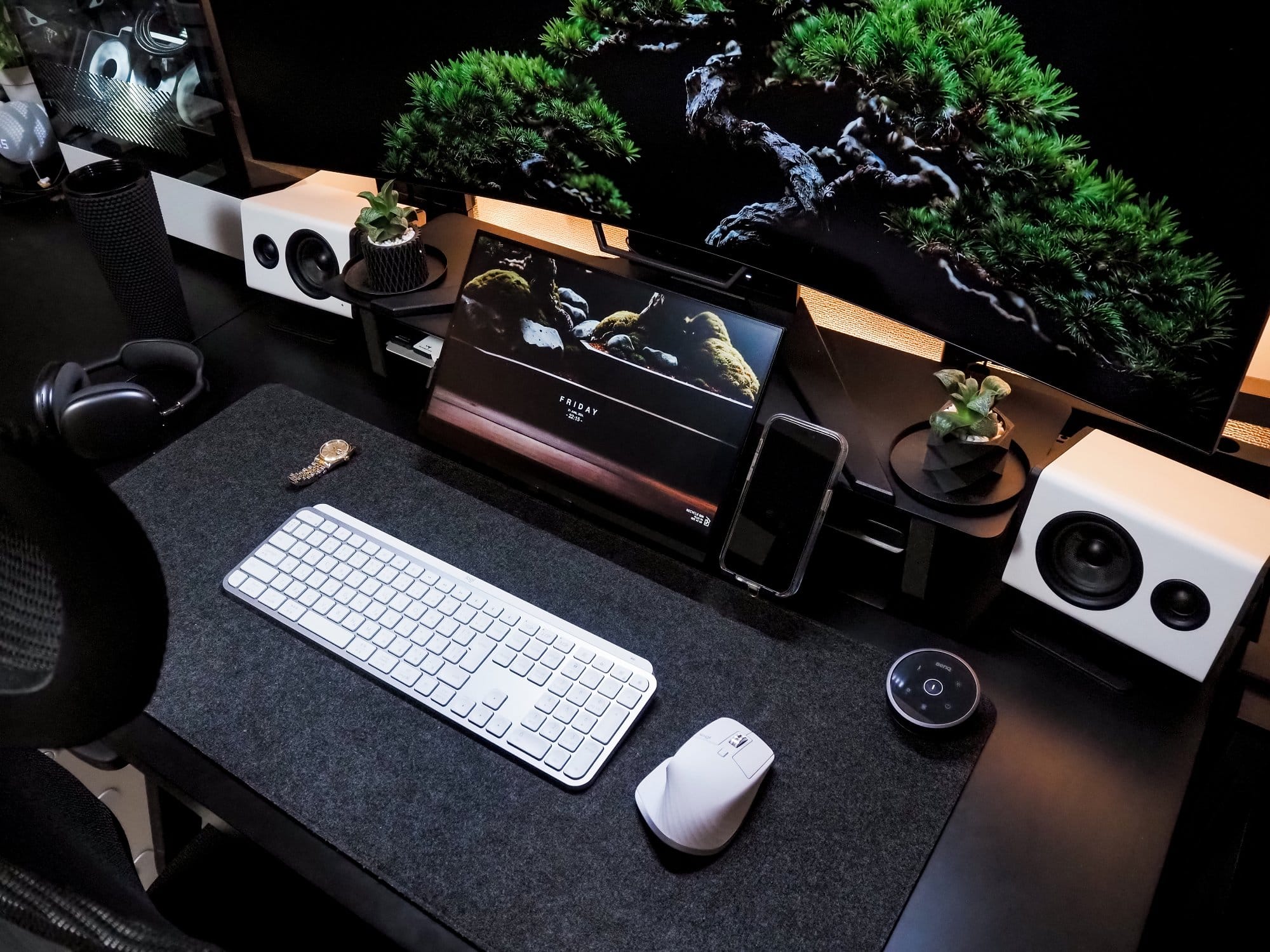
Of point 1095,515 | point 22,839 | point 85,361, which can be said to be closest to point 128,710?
point 22,839

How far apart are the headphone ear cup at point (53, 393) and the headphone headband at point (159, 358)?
115 mm

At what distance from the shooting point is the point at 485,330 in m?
0.91

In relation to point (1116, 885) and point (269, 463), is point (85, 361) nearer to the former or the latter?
point (269, 463)

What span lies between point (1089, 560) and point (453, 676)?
0.50m

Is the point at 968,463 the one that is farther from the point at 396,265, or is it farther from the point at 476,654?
the point at 396,265

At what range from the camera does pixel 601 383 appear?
86 centimetres

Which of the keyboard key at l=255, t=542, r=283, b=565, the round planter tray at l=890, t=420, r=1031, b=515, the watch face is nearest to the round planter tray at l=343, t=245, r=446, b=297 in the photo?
the watch face

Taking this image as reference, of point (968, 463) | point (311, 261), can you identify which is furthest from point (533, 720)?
point (311, 261)

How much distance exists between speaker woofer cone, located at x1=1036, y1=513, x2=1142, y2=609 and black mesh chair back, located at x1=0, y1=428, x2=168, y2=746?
24.7 inches

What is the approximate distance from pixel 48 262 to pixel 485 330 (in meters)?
0.74

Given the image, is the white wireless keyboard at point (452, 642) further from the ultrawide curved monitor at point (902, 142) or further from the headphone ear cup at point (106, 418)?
the ultrawide curved monitor at point (902, 142)

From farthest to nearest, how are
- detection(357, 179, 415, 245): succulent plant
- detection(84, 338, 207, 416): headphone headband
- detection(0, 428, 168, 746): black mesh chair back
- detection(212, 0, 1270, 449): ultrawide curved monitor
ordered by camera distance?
detection(84, 338, 207, 416): headphone headband → detection(357, 179, 415, 245): succulent plant → detection(212, 0, 1270, 449): ultrawide curved monitor → detection(0, 428, 168, 746): black mesh chair back

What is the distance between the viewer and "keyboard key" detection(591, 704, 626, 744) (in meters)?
0.71

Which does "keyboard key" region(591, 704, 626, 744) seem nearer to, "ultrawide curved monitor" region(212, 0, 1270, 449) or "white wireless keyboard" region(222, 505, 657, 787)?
"white wireless keyboard" region(222, 505, 657, 787)
